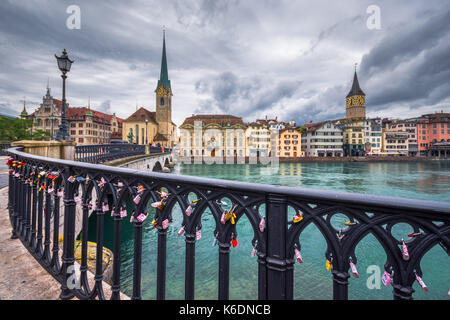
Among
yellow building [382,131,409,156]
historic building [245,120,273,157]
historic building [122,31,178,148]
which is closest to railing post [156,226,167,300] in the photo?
historic building [245,120,273,157]

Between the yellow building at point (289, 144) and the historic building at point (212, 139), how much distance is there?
39.3 feet

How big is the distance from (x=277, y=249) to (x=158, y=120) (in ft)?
300

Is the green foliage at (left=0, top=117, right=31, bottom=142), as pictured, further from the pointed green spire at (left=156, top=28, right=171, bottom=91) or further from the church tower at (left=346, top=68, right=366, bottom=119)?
the church tower at (left=346, top=68, right=366, bottom=119)

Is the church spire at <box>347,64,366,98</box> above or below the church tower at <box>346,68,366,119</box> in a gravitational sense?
above

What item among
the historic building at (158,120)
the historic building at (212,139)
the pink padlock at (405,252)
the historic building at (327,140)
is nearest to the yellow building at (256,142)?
the historic building at (212,139)

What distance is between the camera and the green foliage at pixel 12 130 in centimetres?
3784

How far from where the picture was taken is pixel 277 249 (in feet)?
4.42

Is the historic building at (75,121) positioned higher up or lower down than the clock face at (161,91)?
lower down

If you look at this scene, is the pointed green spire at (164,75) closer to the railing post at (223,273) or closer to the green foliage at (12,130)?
the green foliage at (12,130)

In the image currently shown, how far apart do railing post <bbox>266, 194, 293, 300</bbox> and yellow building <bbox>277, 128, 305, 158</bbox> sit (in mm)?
79214

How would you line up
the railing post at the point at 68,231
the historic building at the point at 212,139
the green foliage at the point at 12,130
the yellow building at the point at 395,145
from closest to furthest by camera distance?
the railing post at the point at 68,231
the green foliage at the point at 12,130
the historic building at the point at 212,139
the yellow building at the point at 395,145

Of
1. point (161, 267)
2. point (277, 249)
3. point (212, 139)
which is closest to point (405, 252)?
point (277, 249)

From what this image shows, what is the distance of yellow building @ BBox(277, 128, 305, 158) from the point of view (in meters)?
78.9
